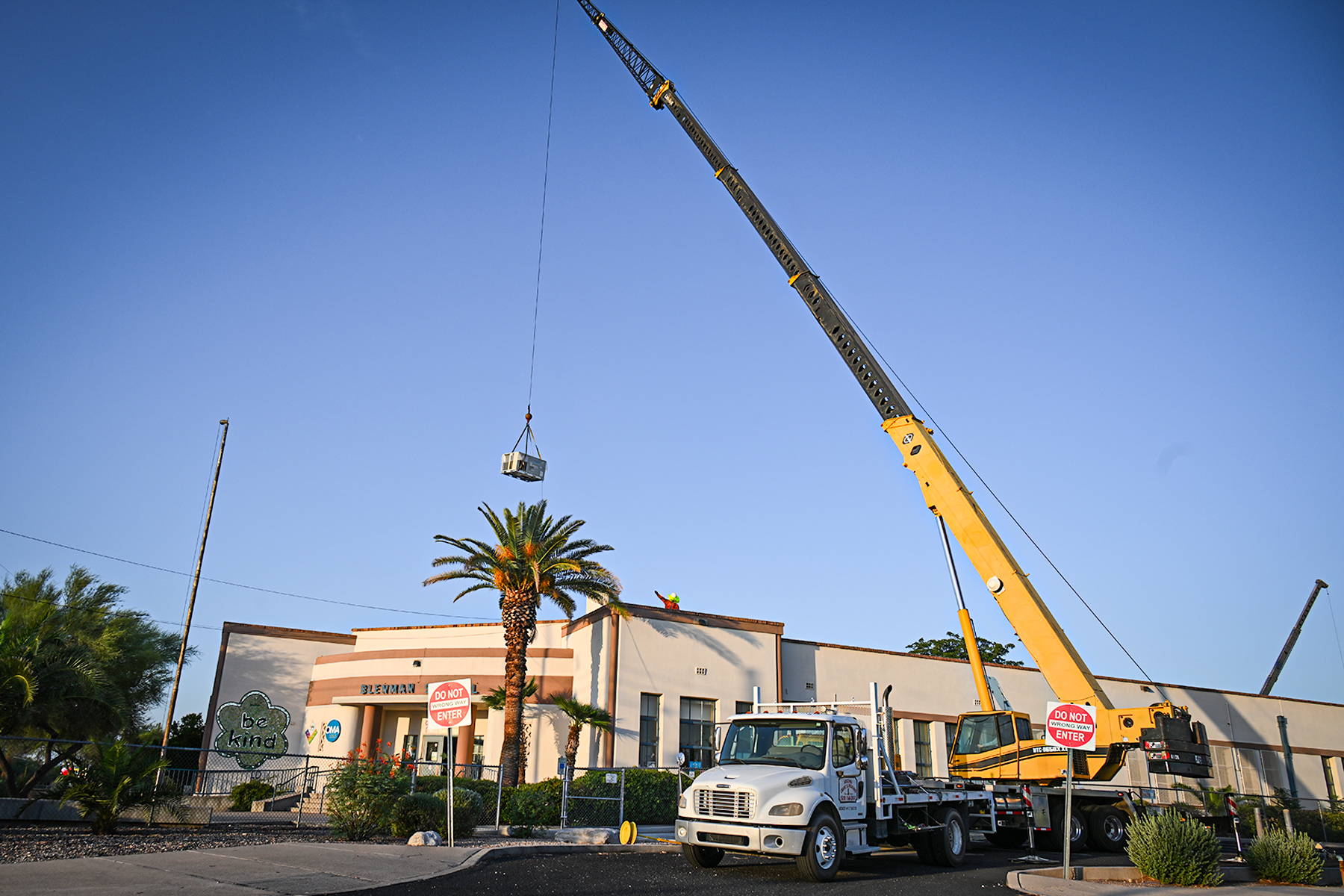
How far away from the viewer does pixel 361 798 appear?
50.3 ft

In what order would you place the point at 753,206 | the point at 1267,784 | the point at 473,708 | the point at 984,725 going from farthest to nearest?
the point at 1267,784 < the point at 473,708 < the point at 753,206 < the point at 984,725

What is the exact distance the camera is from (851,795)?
13.8 metres

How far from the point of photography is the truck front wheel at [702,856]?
45.6 ft

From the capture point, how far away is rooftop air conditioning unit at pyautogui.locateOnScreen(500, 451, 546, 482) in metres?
24.5

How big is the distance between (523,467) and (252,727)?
21.6 metres

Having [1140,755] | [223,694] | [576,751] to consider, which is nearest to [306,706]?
[223,694]

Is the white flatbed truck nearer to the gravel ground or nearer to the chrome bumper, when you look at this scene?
the chrome bumper

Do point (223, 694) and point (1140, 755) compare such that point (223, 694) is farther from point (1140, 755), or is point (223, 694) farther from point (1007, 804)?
point (1140, 755)

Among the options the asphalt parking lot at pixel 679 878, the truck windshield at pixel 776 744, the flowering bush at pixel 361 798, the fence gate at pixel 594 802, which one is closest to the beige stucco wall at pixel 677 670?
the fence gate at pixel 594 802

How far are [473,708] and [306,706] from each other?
29.4ft

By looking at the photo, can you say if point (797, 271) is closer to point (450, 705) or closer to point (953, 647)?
point (450, 705)

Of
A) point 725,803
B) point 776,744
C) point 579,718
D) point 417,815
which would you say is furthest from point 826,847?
point 579,718

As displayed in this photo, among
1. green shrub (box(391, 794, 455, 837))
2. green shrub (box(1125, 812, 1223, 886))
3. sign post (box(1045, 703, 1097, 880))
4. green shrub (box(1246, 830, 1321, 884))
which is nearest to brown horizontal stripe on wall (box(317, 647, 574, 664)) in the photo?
green shrub (box(391, 794, 455, 837))

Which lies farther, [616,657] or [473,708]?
A: [473,708]
